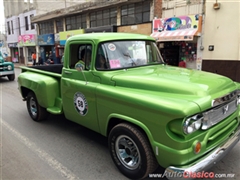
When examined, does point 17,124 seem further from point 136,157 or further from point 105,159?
point 136,157

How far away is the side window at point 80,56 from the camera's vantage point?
3700 mm

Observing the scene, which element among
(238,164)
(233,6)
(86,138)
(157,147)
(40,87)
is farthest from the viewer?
(233,6)

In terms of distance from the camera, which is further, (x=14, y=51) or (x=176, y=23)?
(x=14, y=51)

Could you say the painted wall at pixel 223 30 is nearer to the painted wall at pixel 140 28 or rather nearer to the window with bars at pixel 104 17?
the painted wall at pixel 140 28

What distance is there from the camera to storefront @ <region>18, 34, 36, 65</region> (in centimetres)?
2830

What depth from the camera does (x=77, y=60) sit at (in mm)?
4039

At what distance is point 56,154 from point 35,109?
6.87 feet

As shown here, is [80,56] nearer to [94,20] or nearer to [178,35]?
[178,35]

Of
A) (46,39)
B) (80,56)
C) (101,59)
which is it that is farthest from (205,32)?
(46,39)

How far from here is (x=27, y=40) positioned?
29094mm

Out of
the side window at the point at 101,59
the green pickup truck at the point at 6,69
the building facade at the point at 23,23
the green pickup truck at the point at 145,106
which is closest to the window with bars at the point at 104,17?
the green pickup truck at the point at 6,69

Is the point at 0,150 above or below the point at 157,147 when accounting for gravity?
below

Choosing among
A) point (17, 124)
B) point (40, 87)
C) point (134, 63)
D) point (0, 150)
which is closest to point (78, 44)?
point (134, 63)

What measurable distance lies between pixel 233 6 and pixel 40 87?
10.1m
